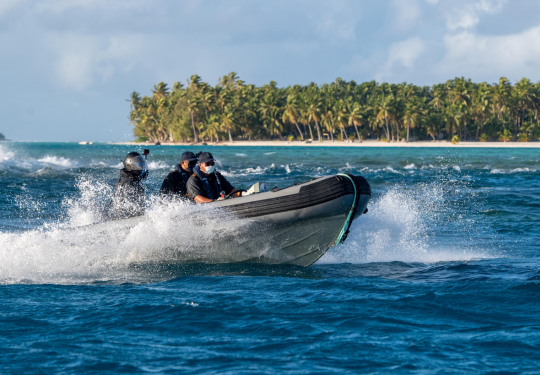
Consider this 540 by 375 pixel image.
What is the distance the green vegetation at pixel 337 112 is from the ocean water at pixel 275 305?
279 feet

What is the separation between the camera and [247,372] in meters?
3.97

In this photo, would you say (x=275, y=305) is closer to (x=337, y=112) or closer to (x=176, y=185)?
(x=176, y=185)

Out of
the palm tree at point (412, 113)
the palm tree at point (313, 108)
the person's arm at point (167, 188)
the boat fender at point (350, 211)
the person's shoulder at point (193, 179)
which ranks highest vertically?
the palm tree at point (313, 108)

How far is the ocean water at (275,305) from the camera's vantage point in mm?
4203

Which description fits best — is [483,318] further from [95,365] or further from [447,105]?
[447,105]

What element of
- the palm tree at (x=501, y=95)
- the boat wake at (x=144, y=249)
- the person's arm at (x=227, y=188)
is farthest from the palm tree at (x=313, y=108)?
the boat wake at (x=144, y=249)

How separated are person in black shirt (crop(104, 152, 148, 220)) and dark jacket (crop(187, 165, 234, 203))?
0.67 metres

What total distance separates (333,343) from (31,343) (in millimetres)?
2454

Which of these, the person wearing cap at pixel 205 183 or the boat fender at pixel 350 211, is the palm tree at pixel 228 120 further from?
the boat fender at pixel 350 211

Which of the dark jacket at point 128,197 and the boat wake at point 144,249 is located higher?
the dark jacket at point 128,197

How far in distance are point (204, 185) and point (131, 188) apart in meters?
1.00

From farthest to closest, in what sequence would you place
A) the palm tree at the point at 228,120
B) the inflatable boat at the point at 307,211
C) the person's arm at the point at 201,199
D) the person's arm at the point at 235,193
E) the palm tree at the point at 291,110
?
the palm tree at the point at 228,120
the palm tree at the point at 291,110
the person's arm at the point at 235,193
the person's arm at the point at 201,199
the inflatable boat at the point at 307,211

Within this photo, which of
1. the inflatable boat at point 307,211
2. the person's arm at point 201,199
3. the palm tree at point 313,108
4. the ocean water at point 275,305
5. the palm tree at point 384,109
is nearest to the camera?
the ocean water at point 275,305

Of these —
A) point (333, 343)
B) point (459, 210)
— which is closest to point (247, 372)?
point (333, 343)
